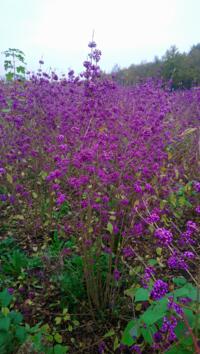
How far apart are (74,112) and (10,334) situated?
2.06 meters

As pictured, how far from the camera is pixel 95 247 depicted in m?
2.28

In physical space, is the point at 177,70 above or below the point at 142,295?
above

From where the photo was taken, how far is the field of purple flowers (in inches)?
55.3

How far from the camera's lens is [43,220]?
3.16 meters

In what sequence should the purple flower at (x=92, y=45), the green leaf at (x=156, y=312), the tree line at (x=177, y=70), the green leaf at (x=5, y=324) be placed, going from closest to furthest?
1. the green leaf at (x=156, y=312)
2. the green leaf at (x=5, y=324)
3. the purple flower at (x=92, y=45)
4. the tree line at (x=177, y=70)

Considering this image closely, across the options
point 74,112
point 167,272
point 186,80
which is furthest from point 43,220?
point 186,80

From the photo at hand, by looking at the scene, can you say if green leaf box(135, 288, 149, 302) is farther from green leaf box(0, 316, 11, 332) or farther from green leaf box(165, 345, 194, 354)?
green leaf box(0, 316, 11, 332)

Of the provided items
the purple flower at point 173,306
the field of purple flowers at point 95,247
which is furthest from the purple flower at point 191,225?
the purple flower at point 173,306

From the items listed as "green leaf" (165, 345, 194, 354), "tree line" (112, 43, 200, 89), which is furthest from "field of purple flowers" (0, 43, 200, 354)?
"tree line" (112, 43, 200, 89)

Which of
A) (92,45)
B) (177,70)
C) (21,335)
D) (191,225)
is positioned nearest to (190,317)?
(191,225)

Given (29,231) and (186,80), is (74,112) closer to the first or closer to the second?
(29,231)

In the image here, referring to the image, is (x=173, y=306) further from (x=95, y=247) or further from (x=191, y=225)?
(x=95, y=247)

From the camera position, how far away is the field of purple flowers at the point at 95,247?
4.61ft

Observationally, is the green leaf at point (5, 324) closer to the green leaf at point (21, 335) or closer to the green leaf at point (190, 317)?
the green leaf at point (21, 335)
